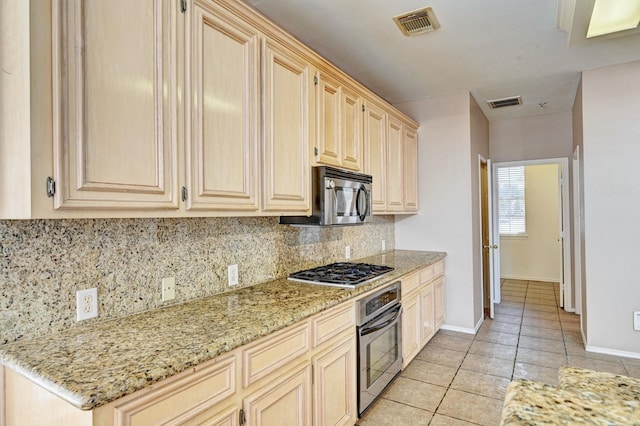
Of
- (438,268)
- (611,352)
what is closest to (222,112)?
(438,268)

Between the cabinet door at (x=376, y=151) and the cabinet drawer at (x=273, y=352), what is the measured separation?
166 centimetres

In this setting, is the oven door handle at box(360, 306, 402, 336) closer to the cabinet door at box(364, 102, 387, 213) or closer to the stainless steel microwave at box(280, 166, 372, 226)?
the stainless steel microwave at box(280, 166, 372, 226)

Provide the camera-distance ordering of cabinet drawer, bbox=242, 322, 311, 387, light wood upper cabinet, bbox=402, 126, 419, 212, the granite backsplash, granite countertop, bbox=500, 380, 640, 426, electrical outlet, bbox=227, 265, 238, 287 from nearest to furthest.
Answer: granite countertop, bbox=500, 380, 640, 426 < the granite backsplash < cabinet drawer, bbox=242, 322, 311, 387 < electrical outlet, bbox=227, 265, 238, 287 < light wood upper cabinet, bbox=402, 126, 419, 212

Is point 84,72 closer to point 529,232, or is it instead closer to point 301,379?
point 301,379

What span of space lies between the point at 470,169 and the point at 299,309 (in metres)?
2.98

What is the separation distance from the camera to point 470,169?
156 inches

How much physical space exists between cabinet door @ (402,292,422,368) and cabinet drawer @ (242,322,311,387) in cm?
142

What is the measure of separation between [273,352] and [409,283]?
178 centimetres

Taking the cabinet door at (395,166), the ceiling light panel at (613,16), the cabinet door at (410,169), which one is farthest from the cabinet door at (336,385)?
the ceiling light panel at (613,16)

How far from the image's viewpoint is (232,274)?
2.15 metres

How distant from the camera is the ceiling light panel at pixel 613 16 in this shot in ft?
7.65

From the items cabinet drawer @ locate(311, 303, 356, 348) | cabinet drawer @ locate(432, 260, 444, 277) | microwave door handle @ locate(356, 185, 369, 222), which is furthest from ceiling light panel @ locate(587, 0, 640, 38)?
cabinet drawer @ locate(311, 303, 356, 348)

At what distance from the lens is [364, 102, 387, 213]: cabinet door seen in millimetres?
3100

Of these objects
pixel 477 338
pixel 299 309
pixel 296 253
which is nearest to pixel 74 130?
pixel 299 309
